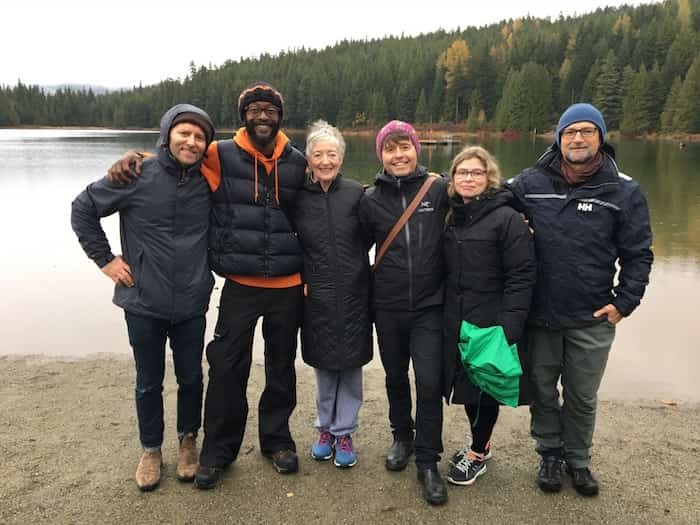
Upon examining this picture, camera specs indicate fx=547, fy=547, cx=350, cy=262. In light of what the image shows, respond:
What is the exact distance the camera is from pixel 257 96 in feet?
11.1

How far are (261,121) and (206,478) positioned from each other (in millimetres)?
2258

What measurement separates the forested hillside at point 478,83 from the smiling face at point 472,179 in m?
68.5

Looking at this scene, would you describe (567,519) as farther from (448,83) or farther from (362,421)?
(448,83)

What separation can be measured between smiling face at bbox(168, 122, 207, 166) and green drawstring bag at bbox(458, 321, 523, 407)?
1943 mm

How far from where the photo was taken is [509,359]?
3.20 metres

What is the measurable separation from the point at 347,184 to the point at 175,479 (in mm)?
2225

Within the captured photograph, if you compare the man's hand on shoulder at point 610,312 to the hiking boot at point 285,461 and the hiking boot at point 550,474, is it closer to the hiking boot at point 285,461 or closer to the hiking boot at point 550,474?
the hiking boot at point 550,474

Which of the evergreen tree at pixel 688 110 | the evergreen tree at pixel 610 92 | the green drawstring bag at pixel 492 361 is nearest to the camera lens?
the green drawstring bag at pixel 492 361

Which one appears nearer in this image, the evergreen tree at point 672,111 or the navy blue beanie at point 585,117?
the navy blue beanie at point 585,117

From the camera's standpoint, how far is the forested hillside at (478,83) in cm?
7100

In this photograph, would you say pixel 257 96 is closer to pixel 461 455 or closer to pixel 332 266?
pixel 332 266

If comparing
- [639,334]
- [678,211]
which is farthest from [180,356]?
[678,211]

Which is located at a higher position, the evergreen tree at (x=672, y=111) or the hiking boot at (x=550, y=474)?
the evergreen tree at (x=672, y=111)

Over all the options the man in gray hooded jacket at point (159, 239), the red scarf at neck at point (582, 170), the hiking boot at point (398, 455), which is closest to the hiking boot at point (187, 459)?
the man in gray hooded jacket at point (159, 239)
